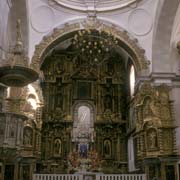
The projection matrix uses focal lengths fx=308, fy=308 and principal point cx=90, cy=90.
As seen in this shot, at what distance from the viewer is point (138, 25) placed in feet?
51.9

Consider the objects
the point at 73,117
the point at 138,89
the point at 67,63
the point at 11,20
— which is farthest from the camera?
the point at 67,63

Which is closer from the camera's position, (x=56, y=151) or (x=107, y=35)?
(x=107, y=35)

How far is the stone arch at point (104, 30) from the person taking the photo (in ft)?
50.1

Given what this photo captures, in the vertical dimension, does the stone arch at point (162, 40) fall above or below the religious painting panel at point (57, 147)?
above

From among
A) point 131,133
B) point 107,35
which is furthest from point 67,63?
point 131,133

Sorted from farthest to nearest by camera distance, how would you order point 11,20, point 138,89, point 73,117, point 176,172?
1. point 73,117
2. point 138,89
3. point 11,20
4. point 176,172

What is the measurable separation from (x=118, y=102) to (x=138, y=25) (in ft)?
18.3

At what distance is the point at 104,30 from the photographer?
15.7 m

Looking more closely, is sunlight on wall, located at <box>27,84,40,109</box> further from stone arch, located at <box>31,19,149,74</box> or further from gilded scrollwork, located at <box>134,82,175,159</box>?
gilded scrollwork, located at <box>134,82,175,159</box>

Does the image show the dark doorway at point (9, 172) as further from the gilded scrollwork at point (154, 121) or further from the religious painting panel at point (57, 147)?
the gilded scrollwork at point (154, 121)

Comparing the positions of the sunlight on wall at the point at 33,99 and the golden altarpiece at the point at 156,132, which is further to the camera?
the sunlight on wall at the point at 33,99

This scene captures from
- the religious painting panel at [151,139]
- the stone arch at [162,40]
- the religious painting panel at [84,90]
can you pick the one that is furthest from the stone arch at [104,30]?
the religious painting panel at [84,90]

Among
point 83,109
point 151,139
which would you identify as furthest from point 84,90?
point 151,139

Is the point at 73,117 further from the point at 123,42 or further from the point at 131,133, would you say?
the point at 123,42
